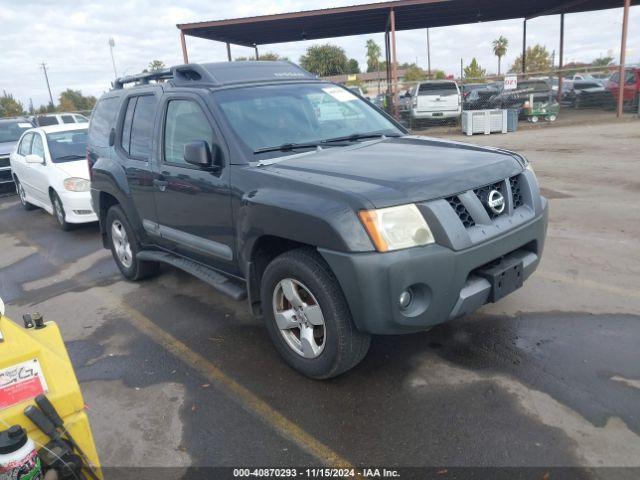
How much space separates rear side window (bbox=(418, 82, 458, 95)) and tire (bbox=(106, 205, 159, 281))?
54.8 ft

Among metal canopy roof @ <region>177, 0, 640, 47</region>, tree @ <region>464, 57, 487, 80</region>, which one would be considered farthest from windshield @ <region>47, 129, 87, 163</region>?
tree @ <region>464, 57, 487, 80</region>

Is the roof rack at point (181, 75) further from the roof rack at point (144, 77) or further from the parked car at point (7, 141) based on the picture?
the parked car at point (7, 141)

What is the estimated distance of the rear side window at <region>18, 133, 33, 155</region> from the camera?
9820 mm

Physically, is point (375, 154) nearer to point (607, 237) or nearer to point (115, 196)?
point (115, 196)

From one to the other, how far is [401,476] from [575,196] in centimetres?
691

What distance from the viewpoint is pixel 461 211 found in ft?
10.2

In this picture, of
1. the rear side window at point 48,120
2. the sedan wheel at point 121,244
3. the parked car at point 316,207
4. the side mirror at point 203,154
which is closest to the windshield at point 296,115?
the parked car at point 316,207

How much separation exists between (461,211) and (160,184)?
2.63 meters

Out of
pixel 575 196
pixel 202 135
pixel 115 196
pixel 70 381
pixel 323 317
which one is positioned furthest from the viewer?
pixel 575 196

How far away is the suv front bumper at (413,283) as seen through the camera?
2.83 m

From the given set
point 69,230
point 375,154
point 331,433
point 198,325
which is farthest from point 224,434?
point 69,230

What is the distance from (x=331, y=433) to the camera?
9.78 ft

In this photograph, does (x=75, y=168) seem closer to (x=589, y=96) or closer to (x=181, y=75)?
(x=181, y=75)

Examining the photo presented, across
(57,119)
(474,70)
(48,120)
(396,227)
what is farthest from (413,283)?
(474,70)
